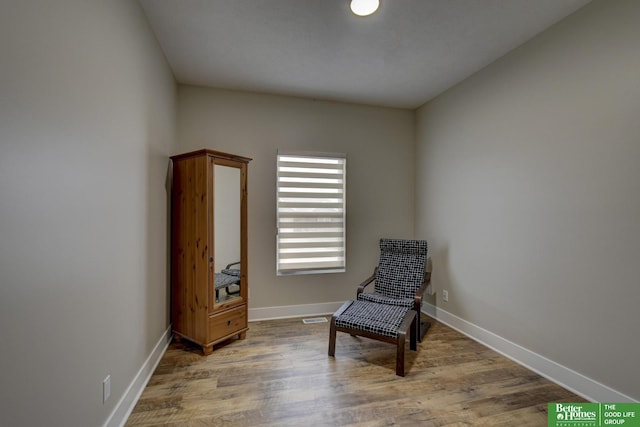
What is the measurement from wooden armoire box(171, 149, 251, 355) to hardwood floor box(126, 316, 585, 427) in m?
0.27

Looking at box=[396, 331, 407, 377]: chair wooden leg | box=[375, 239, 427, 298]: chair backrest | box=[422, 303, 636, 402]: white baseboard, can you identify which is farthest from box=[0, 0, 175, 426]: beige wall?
box=[422, 303, 636, 402]: white baseboard

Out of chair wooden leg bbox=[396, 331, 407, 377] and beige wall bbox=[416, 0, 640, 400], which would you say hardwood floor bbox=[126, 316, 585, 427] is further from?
beige wall bbox=[416, 0, 640, 400]

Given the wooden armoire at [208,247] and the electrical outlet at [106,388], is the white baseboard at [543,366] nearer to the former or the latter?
the wooden armoire at [208,247]

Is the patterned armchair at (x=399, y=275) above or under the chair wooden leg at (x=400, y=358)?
above

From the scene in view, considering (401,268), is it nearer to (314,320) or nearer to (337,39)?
(314,320)

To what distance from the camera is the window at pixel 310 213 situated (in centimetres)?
369

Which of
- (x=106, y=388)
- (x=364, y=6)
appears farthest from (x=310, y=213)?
(x=106, y=388)

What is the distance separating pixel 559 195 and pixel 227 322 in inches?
123

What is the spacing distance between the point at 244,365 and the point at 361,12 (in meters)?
3.02

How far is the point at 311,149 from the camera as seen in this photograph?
3.80 meters

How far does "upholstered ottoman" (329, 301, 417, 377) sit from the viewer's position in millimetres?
2438

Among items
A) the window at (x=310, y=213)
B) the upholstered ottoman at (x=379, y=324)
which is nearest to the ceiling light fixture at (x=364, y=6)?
the window at (x=310, y=213)

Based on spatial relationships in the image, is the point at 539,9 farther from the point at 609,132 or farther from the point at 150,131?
the point at 150,131

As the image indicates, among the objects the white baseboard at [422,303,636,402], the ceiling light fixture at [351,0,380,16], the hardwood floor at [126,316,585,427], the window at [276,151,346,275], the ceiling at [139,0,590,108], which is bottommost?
the hardwood floor at [126,316,585,427]
